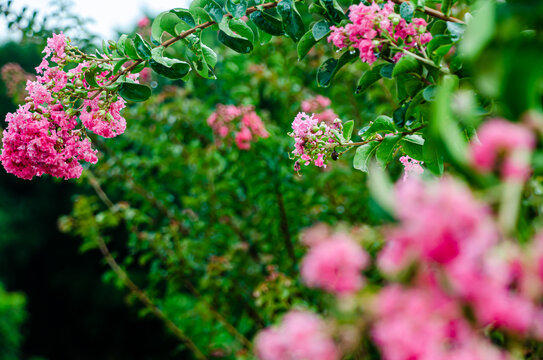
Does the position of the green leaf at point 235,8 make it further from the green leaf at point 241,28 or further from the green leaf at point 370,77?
the green leaf at point 370,77

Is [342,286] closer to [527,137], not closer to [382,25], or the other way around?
[527,137]

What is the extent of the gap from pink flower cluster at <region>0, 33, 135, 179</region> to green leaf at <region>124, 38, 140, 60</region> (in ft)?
0.23

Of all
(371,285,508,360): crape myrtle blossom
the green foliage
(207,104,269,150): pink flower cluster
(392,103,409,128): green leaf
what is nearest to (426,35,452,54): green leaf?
(392,103,409,128): green leaf

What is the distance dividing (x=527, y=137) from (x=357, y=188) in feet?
6.20

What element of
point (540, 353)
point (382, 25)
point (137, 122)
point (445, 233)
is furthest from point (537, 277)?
point (137, 122)

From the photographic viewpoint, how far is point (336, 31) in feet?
2.49

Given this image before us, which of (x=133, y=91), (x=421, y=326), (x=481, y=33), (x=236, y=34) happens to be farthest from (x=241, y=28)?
(x=421, y=326)

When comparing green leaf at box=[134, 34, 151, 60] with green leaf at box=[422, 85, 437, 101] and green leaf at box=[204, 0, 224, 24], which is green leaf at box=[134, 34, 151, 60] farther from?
green leaf at box=[422, 85, 437, 101]

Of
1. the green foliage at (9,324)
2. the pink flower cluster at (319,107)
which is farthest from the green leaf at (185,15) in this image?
the green foliage at (9,324)

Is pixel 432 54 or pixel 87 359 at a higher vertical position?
pixel 432 54

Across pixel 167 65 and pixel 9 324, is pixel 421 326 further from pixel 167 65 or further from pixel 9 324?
pixel 9 324

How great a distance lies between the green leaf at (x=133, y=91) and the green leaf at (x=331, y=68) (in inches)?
14.2

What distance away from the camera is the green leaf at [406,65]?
68 cm

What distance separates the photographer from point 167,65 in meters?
0.81
